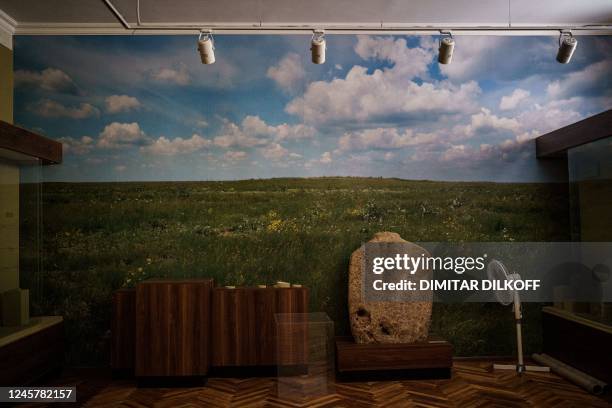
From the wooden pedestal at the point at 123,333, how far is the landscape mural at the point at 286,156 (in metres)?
0.45

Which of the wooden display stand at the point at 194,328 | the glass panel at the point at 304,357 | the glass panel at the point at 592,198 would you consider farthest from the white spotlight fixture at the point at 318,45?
the glass panel at the point at 592,198

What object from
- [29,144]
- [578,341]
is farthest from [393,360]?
[29,144]

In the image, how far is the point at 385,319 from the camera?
15.7 feet

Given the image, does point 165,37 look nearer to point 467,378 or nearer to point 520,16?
point 520,16

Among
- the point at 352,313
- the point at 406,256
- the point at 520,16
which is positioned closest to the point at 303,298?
the point at 352,313

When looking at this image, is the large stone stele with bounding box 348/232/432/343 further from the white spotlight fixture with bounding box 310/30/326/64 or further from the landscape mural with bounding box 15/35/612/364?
the white spotlight fixture with bounding box 310/30/326/64

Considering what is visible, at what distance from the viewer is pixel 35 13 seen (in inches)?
201

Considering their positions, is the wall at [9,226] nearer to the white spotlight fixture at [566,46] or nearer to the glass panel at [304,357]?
the glass panel at [304,357]

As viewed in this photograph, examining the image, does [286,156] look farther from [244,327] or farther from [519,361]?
[519,361]

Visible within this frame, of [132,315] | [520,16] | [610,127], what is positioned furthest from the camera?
[520,16]

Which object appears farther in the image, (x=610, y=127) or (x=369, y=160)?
(x=369, y=160)

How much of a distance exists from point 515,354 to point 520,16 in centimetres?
386

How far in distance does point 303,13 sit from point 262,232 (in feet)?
8.18

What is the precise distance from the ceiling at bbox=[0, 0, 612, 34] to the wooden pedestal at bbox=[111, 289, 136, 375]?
9.30 ft
